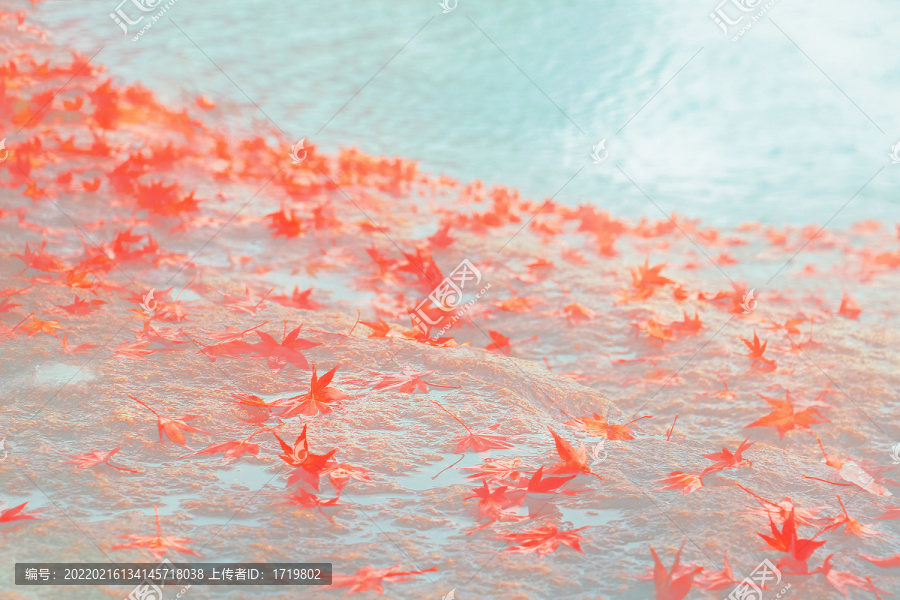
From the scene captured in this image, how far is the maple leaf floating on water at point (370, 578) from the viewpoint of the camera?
68.4 inches

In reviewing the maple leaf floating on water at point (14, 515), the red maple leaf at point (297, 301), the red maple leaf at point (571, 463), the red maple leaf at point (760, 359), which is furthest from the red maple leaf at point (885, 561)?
the red maple leaf at point (297, 301)

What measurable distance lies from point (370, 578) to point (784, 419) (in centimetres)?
187

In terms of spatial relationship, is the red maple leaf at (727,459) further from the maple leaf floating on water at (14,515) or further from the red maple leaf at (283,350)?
the maple leaf floating on water at (14,515)

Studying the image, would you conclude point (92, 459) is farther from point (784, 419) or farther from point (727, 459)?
point (784, 419)

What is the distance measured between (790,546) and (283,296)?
251cm

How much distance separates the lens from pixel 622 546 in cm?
194

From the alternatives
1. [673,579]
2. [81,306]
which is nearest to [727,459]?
[673,579]

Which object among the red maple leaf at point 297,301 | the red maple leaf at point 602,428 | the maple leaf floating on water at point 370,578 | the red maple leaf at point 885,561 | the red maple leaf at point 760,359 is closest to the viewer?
the maple leaf floating on water at point 370,578

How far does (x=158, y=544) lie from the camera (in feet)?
6.01

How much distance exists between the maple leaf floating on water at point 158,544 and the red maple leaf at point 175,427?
0.45 meters

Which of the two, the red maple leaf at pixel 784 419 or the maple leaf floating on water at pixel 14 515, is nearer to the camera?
the maple leaf floating on water at pixel 14 515

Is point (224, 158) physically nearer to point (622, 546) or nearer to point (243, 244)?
point (243, 244)

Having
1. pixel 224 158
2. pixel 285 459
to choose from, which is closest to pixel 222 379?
pixel 285 459

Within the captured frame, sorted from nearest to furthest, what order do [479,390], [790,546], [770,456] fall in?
1. [790,546]
2. [770,456]
3. [479,390]
